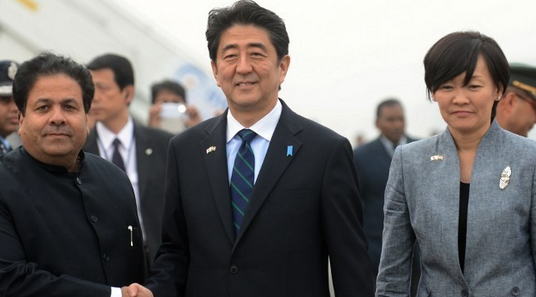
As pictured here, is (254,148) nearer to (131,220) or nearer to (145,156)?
(131,220)

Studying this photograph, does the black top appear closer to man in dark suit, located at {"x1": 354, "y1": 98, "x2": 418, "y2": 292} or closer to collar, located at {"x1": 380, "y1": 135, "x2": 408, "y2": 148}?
man in dark suit, located at {"x1": 354, "y1": 98, "x2": 418, "y2": 292}

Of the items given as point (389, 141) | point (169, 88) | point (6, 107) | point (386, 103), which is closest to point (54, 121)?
point (6, 107)

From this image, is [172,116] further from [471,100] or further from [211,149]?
[471,100]

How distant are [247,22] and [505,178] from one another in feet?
4.40

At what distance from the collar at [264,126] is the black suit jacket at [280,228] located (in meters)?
0.04

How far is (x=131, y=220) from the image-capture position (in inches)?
169

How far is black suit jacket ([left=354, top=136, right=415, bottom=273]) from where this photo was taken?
26.9ft

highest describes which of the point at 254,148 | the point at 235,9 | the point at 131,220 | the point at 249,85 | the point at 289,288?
the point at 235,9

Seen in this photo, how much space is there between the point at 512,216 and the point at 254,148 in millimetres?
1181

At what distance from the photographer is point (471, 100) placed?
380 centimetres

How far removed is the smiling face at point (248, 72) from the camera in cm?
413

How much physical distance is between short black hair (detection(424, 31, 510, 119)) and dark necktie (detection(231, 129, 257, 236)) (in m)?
0.84

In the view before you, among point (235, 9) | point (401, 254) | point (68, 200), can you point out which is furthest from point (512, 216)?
point (68, 200)

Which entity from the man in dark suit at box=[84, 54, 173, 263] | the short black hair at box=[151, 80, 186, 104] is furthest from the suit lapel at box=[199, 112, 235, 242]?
the short black hair at box=[151, 80, 186, 104]
